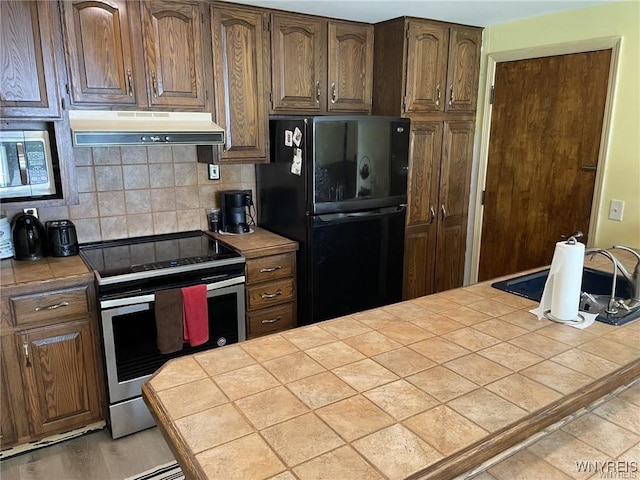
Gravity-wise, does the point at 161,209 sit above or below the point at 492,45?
below

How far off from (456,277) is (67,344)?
106 inches

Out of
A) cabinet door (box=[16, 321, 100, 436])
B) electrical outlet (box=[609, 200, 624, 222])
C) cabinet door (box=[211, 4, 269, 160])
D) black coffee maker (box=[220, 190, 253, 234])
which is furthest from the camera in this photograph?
black coffee maker (box=[220, 190, 253, 234])

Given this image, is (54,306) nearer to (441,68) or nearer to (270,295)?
(270,295)

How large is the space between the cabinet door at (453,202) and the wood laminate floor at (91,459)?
227 cm

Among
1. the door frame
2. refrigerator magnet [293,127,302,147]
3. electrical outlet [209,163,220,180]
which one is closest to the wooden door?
the door frame

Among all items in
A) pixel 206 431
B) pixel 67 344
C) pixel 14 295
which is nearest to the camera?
pixel 206 431

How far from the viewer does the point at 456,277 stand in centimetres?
365

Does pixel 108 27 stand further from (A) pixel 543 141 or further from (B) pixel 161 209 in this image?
(A) pixel 543 141

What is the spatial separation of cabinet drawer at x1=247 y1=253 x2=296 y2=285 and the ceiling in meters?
1.43

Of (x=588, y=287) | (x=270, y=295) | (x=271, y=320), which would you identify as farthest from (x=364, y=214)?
(x=588, y=287)

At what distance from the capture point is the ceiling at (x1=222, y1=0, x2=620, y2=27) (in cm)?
260

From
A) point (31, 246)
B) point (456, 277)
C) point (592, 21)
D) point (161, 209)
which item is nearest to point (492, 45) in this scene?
point (592, 21)

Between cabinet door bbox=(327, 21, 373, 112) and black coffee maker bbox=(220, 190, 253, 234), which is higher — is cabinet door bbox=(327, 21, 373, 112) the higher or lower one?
the higher one

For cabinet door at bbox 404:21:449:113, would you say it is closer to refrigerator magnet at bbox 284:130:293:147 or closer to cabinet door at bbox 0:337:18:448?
refrigerator magnet at bbox 284:130:293:147
